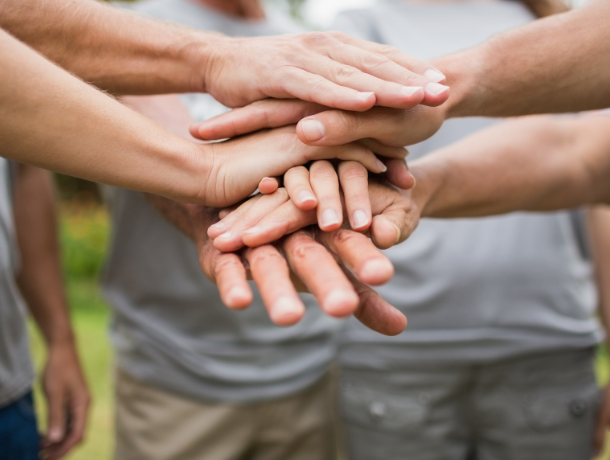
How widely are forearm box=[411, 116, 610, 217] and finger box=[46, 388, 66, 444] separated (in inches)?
57.6

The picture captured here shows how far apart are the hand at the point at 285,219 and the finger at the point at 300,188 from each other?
3cm

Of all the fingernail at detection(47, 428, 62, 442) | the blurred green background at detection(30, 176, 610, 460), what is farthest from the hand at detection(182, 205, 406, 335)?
the blurred green background at detection(30, 176, 610, 460)

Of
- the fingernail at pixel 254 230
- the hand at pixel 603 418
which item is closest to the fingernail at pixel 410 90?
the fingernail at pixel 254 230

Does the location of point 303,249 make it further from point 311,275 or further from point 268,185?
point 268,185

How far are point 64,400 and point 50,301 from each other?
37 centimetres

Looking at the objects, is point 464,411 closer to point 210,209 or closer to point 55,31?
point 210,209

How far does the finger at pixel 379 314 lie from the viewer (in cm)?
97

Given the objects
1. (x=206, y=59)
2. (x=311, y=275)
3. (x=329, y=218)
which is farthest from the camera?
(x=206, y=59)

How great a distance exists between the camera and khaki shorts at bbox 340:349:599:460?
172cm

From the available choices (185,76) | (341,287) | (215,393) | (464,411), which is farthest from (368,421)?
(185,76)

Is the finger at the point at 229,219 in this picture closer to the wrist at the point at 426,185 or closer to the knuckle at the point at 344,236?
the knuckle at the point at 344,236

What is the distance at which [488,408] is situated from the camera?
1.73 metres

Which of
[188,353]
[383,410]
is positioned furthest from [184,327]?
[383,410]

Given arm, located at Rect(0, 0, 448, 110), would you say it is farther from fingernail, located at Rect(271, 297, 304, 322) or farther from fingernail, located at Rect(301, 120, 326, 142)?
fingernail, located at Rect(271, 297, 304, 322)
